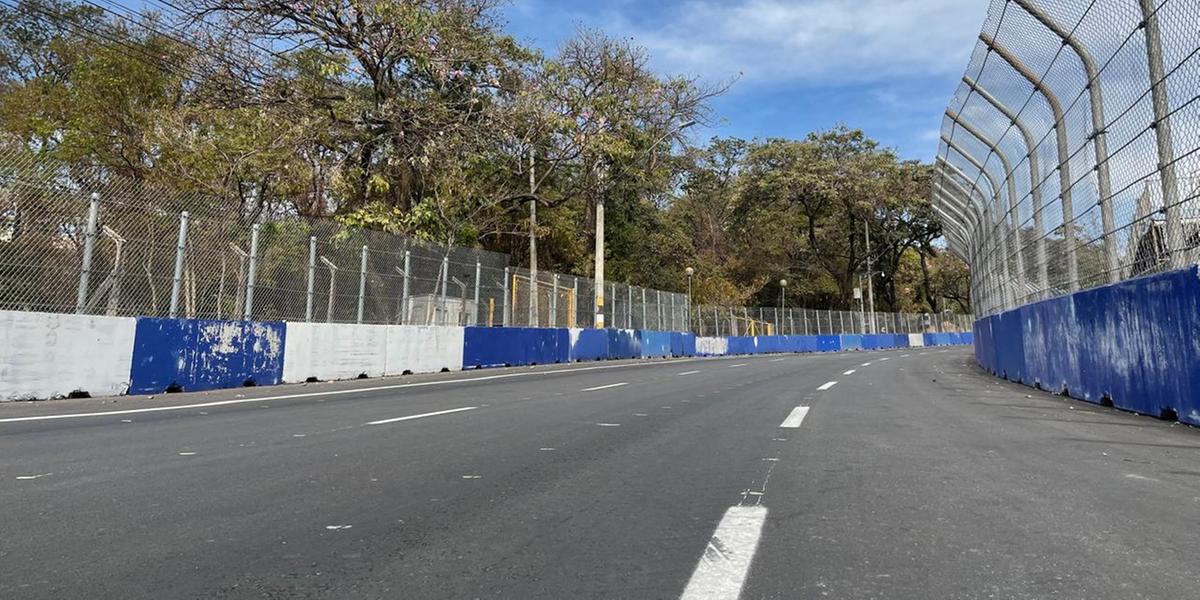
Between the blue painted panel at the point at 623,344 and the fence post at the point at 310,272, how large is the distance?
1521 cm

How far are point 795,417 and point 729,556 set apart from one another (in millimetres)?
5098

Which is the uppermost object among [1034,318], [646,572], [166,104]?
[166,104]

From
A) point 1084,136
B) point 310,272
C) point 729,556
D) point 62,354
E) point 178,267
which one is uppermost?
point 1084,136

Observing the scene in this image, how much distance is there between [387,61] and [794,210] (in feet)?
135

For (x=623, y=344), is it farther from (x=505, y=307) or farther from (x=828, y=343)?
(x=828, y=343)

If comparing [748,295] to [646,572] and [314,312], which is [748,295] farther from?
[646,572]

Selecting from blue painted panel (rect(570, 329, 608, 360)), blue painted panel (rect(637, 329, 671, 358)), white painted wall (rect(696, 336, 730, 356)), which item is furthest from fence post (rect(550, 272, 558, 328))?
white painted wall (rect(696, 336, 730, 356))

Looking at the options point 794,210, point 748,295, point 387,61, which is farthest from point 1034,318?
point 794,210

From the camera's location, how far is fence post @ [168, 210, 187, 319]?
1192cm

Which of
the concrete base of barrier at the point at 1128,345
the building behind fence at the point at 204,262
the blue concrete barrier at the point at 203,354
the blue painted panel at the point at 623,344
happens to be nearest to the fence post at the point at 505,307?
the building behind fence at the point at 204,262

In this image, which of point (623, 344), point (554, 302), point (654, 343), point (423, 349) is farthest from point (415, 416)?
point (654, 343)

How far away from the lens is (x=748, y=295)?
55.3 metres

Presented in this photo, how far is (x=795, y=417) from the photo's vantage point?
25.9 feet

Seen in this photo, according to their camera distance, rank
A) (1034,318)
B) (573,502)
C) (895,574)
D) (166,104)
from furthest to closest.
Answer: (166,104) → (1034,318) → (573,502) → (895,574)
